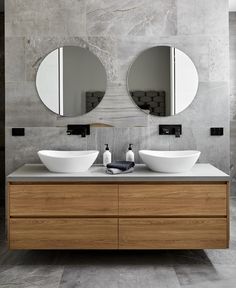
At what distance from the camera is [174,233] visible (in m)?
3.09

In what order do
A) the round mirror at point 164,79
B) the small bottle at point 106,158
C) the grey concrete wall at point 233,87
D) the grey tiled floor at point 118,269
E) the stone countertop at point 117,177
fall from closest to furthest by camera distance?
the grey tiled floor at point 118,269
the stone countertop at point 117,177
the small bottle at point 106,158
the round mirror at point 164,79
the grey concrete wall at point 233,87

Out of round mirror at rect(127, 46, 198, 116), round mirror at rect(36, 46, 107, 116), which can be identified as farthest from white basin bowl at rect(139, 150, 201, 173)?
round mirror at rect(36, 46, 107, 116)

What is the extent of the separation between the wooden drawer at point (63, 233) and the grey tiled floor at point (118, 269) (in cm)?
17

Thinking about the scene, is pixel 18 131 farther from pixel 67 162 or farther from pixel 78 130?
pixel 67 162

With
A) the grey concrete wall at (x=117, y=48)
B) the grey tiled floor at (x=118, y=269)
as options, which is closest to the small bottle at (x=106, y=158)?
the grey concrete wall at (x=117, y=48)

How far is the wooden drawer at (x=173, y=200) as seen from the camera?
3061 mm

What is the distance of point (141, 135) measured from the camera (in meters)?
3.77

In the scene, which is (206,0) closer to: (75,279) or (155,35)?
(155,35)

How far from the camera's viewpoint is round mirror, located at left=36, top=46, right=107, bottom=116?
3719 mm

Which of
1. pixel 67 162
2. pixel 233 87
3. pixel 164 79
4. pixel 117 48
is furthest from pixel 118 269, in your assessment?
pixel 233 87

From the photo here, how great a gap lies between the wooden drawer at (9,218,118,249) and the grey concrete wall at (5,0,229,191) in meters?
0.82

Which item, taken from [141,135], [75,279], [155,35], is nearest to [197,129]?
A: [141,135]

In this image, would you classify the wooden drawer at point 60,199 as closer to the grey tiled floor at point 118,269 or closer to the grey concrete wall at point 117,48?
the grey tiled floor at point 118,269

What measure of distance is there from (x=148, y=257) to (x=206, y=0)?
7.68 ft
